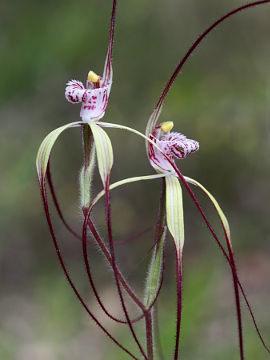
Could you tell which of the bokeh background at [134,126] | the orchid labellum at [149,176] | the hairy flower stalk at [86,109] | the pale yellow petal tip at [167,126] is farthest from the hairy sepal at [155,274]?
the bokeh background at [134,126]

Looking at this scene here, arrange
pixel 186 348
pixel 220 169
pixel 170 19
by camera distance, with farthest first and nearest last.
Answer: pixel 170 19 → pixel 220 169 → pixel 186 348

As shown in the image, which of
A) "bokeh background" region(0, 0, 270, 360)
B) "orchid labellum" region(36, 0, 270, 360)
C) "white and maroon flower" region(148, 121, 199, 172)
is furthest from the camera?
"bokeh background" region(0, 0, 270, 360)

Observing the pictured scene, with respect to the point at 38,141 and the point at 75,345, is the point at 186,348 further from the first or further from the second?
the point at 38,141

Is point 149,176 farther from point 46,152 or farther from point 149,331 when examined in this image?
point 149,331

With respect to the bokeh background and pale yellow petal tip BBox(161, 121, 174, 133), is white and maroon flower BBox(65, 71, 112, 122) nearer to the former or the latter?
pale yellow petal tip BBox(161, 121, 174, 133)

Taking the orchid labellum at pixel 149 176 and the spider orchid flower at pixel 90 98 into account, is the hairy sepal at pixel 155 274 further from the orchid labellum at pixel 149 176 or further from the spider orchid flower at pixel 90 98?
the spider orchid flower at pixel 90 98

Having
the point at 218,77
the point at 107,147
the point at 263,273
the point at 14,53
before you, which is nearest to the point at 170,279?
the point at 263,273

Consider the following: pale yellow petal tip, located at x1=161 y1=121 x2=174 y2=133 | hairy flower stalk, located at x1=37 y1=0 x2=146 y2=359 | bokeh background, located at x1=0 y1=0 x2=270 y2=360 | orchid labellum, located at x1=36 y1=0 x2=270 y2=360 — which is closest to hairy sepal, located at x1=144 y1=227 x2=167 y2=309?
orchid labellum, located at x1=36 y1=0 x2=270 y2=360
